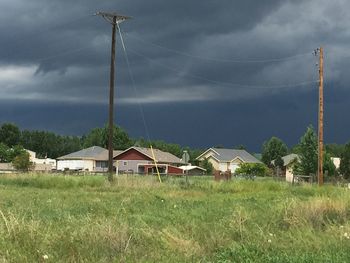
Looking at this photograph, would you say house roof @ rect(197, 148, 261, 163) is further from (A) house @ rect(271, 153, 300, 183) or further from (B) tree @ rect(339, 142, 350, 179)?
(B) tree @ rect(339, 142, 350, 179)

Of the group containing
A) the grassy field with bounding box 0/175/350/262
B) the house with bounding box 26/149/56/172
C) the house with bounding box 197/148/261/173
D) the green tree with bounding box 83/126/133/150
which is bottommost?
the grassy field with bounding box 0/175/350/262

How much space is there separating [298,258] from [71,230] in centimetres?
431

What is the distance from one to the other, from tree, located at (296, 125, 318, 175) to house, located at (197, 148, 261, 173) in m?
41.4

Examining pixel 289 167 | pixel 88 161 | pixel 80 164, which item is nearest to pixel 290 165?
pixel 289 167

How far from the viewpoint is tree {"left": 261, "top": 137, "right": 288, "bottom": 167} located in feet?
431

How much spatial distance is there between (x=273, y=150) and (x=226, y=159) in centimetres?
2459

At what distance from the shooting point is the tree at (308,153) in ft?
209

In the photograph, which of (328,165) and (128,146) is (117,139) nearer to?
(128,146)

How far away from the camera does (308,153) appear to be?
64.9 meters

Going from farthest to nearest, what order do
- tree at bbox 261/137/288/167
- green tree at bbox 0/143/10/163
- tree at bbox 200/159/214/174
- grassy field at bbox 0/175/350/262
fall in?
1. tree at bbox 261/137/288/167
2. green tree at bbox 0/143/10/163
3. tree at bbox 200/159/214/174
4. grassy field at bbox 0/175/350/262

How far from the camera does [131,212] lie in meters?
16.7

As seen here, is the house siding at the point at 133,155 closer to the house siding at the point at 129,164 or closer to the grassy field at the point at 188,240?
the house siding at the point at 129,164

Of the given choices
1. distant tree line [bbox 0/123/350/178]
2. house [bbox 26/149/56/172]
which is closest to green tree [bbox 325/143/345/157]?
distant tree line [bbox 0/123/350/178]

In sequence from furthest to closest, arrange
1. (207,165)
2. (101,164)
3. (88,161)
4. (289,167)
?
(207,165), (101,164), (88,161), (289,167)
